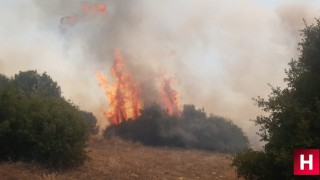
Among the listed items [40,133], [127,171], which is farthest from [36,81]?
[127,171]

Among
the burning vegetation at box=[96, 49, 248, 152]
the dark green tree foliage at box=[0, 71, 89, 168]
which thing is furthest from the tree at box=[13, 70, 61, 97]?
the dark green tree foliage at box=[0, 71, 89, 168]

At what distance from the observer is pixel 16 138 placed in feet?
68.3

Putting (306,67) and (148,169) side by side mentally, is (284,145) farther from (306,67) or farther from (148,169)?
(148,169)

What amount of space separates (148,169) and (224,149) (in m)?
25.6

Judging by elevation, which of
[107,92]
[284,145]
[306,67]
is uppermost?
[107,92]

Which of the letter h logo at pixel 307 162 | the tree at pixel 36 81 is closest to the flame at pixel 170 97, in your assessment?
the tree at pixel 36 81

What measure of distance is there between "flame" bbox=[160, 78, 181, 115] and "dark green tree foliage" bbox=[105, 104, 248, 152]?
122 cm

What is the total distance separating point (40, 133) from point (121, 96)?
74.3 feet

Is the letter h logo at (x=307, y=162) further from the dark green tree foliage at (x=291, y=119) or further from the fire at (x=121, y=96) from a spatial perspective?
the fire at (x=121, y=96)

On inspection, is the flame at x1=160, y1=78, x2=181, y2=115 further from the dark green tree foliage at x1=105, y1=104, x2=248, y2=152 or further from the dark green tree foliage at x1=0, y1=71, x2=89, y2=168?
the dark green tree foliage at x1=0, y1=71, x2=89, y2=168

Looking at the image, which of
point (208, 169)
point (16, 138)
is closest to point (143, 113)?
point (208, 169)

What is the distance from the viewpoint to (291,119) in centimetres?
1236

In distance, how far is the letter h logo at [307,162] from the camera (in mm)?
11240

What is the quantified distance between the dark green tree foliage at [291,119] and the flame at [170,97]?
33030mm
